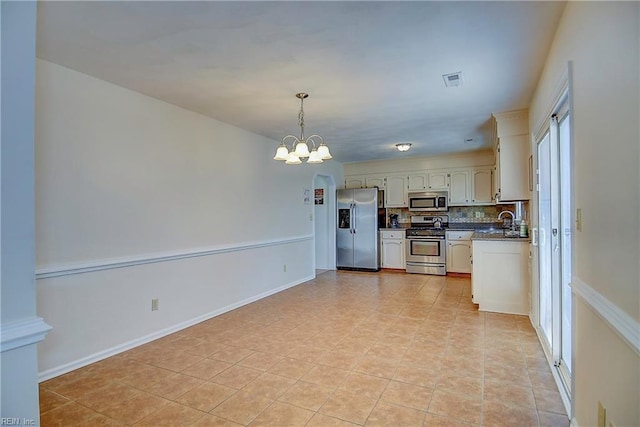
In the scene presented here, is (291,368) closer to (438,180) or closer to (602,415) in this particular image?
(602,415)

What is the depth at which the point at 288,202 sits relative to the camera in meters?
5.40

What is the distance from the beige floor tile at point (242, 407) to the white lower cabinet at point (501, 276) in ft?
9.77

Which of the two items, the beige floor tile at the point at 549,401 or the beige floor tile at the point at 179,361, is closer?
the beige floor tile at the point at 549,401

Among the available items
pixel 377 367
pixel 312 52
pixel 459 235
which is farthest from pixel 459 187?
pixel 312 52

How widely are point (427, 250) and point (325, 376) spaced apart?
4.55 meters

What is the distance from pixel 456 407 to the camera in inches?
81.0

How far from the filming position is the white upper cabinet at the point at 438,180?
6637mm

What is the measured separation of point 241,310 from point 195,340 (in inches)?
39.0

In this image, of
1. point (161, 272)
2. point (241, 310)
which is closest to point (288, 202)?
point (241, 310)

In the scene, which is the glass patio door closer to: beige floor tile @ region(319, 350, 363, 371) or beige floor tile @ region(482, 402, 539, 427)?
A: beige floor tile @ region(482, 402, 539, 427)

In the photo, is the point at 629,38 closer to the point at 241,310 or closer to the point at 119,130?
the point at 119,130

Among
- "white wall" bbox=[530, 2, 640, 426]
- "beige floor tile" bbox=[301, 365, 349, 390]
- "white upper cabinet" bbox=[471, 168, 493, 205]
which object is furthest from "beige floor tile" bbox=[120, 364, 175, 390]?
"white upper cabinet" bbox=[471, 168, 493, 205]

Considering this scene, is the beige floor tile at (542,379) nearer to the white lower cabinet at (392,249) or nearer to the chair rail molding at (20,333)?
the chair rail molding at (20,333)

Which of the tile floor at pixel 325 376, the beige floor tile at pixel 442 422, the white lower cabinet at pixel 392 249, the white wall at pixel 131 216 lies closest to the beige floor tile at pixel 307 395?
the tile floor at pixel 325 376
